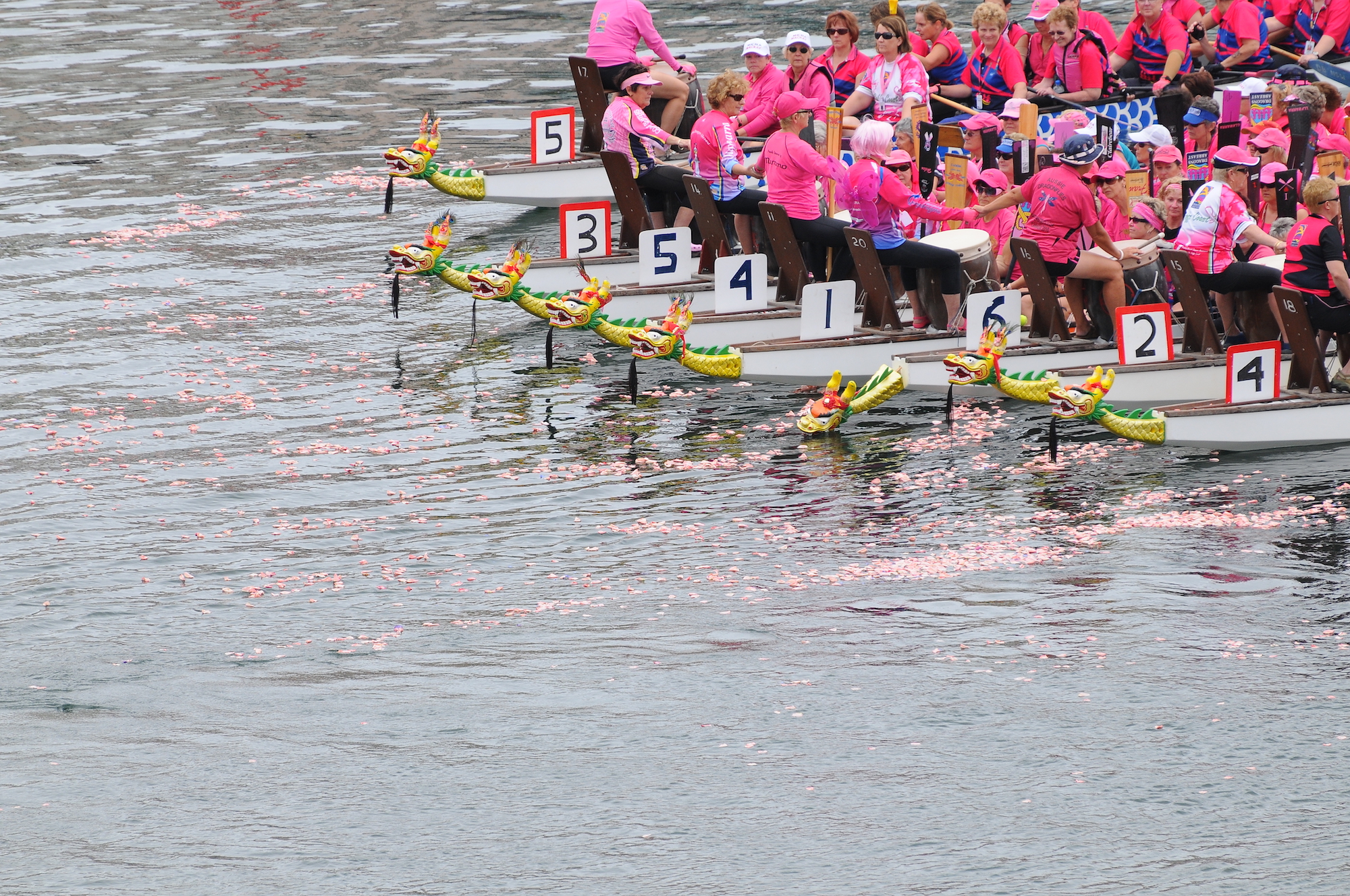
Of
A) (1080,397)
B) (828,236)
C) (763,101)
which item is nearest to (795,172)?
(828,236)

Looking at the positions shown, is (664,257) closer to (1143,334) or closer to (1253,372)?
(1143,334)

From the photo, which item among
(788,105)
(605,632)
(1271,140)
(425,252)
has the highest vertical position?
(788,105)

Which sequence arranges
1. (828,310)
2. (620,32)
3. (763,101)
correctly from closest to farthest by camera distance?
(828,310), (763,101), (620,32)

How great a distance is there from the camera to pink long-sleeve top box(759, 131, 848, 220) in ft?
50.3

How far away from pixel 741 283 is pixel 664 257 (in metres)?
1.17

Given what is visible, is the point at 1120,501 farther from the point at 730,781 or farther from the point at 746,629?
the point at 730,781

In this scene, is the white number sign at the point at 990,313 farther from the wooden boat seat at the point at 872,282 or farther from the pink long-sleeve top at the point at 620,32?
the pink long-sleeve top at the point at 620,32

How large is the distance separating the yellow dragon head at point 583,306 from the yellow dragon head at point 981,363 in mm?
3044

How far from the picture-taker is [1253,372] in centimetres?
1327

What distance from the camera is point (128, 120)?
27.3 metres

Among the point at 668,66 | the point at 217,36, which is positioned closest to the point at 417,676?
the point at 668,66

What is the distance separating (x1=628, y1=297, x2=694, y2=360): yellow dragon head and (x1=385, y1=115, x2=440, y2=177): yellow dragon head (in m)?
5.50

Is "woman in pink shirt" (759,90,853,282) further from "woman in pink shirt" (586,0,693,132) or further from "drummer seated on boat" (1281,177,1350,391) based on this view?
"drummer seated on boat" (1281,177,1350,391)

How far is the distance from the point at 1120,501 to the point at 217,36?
86.5 ft
